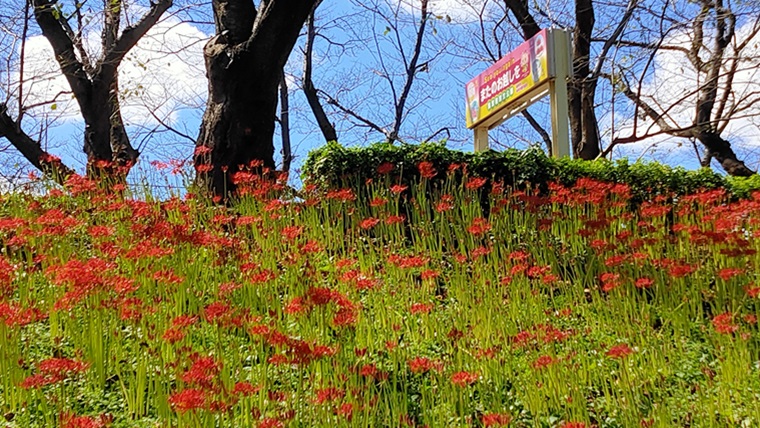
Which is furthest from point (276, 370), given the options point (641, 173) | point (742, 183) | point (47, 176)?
point (742, 183)

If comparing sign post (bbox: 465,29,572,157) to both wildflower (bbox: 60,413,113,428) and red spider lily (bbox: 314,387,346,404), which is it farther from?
wildflower (bbox: 60,413,113,428)

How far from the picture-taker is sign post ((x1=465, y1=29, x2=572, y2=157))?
24.7 ft

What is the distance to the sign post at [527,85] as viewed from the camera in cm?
754

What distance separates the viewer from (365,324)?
3707 millimetres

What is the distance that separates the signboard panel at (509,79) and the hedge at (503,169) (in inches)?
52.2

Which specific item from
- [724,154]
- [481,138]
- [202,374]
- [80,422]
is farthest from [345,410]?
[724,154]

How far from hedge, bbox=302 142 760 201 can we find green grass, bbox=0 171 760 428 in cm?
45

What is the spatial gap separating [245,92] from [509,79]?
3.55 meters

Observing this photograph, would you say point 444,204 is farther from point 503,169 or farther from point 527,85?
point 527,85

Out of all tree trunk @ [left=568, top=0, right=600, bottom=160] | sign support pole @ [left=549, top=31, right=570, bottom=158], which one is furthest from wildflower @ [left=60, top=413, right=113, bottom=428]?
tree trunk @ [left=568, top=0, right=600, bottom=160]

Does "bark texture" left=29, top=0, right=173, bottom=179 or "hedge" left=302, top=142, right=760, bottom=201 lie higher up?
"bark texture" left=29, top=0, right=173, bottom=179

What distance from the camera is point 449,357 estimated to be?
10.9 ft

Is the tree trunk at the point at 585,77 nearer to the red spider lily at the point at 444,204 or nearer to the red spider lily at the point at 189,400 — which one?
the red spider lily at the point at 444,204

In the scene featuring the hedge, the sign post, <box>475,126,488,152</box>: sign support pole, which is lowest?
the hedge
